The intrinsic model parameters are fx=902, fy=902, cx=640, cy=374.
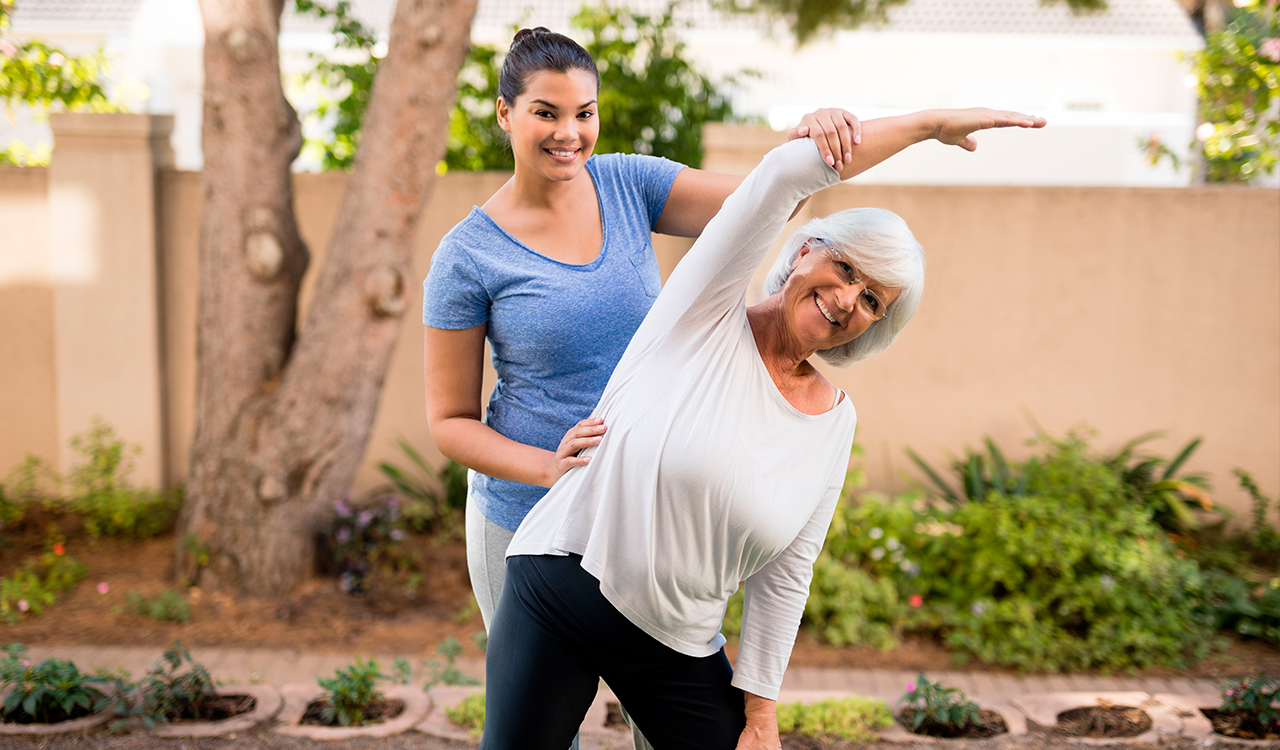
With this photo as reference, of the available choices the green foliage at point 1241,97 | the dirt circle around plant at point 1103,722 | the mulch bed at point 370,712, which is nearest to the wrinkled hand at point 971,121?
the dirt circle around plant at point 1103,722

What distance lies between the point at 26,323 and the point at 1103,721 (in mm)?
5835

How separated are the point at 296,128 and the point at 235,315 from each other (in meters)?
0.92

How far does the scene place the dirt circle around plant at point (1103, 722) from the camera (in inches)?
120

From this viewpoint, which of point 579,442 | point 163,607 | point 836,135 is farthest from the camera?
point 163,607

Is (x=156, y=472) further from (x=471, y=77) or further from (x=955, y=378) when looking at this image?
(x=955, y=378)

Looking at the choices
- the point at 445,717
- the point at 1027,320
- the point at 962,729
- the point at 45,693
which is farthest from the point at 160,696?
the point at 1027,320

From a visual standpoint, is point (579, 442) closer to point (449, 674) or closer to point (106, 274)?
→ point (449, 674)

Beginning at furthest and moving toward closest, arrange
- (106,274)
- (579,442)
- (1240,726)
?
1. (106,274)
2. (1240,726)
3. (579,442)

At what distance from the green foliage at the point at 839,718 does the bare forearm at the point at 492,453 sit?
1836 mm

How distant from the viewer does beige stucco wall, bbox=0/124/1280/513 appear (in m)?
5.03

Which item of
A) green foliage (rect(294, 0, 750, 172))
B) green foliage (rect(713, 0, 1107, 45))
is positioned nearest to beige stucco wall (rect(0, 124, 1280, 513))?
green foliage (rect(294, 0, 750, 172))

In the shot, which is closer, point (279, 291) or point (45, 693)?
point (45, 693)

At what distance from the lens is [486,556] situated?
70.7 inches

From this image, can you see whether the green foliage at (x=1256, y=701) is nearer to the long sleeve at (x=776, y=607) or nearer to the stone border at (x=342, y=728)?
the long sleeve at (x=776, y=607)
